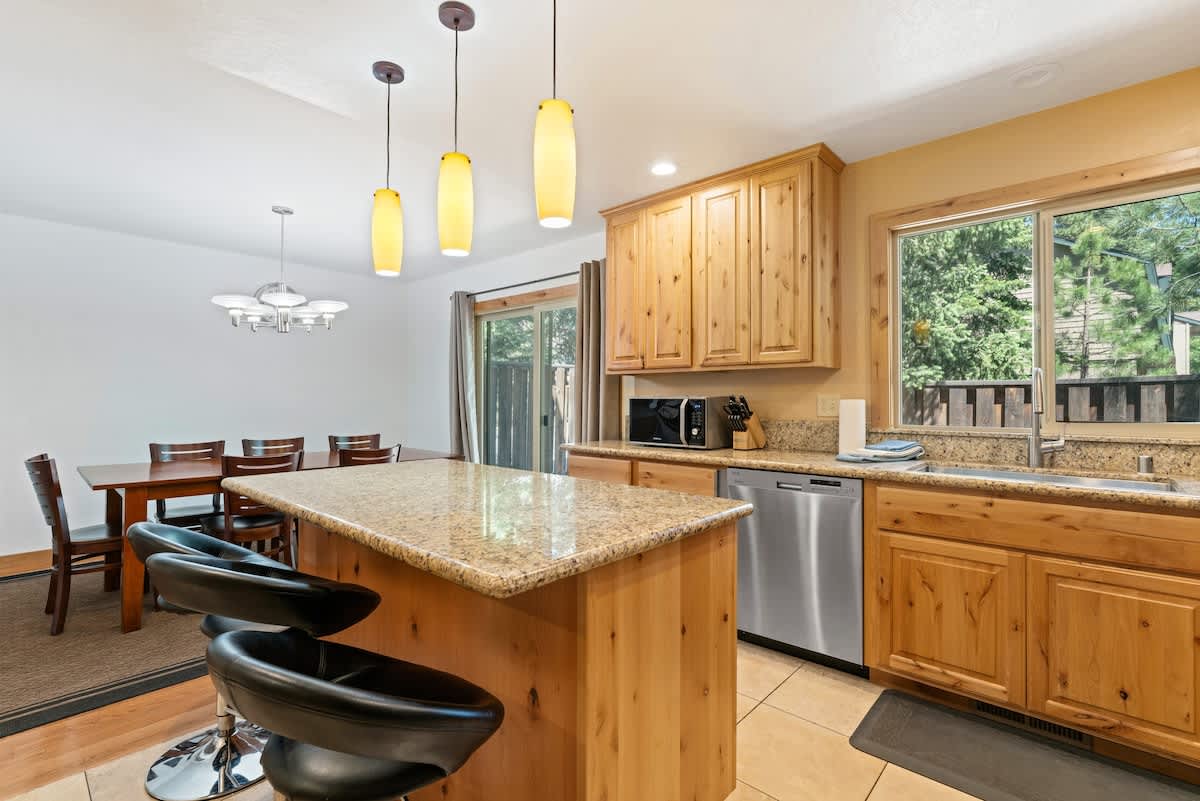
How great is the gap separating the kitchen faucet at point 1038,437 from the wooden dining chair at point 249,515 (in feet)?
12.1

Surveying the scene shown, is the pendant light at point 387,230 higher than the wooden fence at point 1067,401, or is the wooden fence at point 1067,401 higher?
the pendant light at point 387,230

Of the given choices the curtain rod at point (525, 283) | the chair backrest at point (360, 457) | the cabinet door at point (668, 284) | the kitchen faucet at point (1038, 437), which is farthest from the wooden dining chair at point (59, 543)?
the kitchen faucet at point (1038, 437)

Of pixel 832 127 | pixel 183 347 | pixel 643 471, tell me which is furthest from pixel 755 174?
pixel 183 347

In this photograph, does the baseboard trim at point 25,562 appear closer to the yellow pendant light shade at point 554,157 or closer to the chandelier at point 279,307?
the chandelier at point 279,307

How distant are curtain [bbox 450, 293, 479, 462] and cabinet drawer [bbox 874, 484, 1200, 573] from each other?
3.94 metres

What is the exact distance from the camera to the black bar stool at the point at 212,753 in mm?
1493

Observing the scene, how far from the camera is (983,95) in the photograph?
228 cm

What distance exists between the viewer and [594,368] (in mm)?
3986

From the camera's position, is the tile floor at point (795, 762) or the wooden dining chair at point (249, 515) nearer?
the tile floor at point (795, 762)

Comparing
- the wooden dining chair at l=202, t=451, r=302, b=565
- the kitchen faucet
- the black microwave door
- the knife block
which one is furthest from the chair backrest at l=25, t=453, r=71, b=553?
the kitchen faucet

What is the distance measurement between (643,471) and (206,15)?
101 inches

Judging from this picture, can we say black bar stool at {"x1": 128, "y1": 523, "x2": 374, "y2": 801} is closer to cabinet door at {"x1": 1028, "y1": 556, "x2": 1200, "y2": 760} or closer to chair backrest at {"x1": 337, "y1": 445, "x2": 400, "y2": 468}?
chair backrest at {"x1": 337, "y1": 445, "x2": 400, "y2": 468}

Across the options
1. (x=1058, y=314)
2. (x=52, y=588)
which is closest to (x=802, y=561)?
(x=1058, y=314)

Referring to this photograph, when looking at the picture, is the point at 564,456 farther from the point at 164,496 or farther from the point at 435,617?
the point at 435,617
